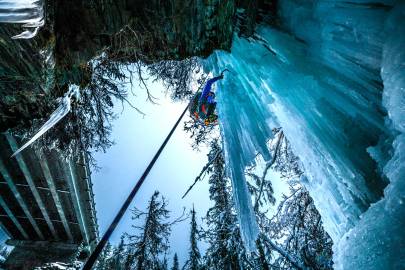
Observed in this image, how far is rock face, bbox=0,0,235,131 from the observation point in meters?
3.51

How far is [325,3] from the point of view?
8.11 ft

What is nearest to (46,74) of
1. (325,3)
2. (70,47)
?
(70,47)

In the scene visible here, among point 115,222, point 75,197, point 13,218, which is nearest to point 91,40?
point 115,222

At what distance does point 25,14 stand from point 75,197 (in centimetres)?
597

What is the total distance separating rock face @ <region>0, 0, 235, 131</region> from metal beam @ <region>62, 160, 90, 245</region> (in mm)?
2452

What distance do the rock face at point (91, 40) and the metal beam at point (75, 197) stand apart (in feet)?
8.04

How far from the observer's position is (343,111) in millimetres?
2373

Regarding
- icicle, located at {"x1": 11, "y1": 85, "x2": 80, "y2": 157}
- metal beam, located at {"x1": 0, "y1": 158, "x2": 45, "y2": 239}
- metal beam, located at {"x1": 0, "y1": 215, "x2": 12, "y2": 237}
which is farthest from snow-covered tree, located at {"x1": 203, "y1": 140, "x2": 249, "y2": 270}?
metal beam, located at {"x1": 0, "y1": 215, "x2": 12, "y2": 237}

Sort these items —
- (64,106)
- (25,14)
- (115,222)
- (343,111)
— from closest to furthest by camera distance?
(115,222) < (343,111) < (25,14) < (64,106)

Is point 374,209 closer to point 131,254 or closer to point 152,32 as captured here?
point 152,32

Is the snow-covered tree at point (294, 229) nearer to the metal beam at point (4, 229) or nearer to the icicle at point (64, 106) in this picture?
the icicle at point (64, 106)

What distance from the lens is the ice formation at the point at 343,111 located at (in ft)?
4.78

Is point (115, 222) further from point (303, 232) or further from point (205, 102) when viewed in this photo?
point (303, 232)

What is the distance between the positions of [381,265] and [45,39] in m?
4.38
